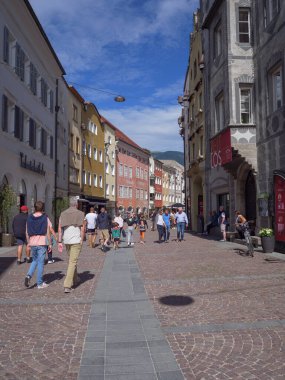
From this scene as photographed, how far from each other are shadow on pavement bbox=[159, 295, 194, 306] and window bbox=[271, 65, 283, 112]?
10134 millimetres

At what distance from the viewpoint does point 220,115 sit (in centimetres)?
2114

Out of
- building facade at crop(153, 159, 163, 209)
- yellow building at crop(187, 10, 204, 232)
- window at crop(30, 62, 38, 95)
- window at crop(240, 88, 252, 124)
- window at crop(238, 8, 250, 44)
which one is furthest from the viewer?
building facade at crop(153, 159, 163, 209)

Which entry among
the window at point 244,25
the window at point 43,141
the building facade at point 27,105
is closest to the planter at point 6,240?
the building facade at point 27,105

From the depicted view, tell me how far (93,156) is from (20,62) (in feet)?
79.3

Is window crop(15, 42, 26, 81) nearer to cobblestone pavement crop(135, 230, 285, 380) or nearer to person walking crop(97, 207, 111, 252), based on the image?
person walking crop(97, 207, 111, 252)

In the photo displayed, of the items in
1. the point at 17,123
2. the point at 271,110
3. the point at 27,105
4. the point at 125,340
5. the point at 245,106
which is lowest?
the point at 125,340

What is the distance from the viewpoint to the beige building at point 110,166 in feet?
173

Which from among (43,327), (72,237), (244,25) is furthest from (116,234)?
(43,327)

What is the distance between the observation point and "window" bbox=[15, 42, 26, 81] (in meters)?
22.0

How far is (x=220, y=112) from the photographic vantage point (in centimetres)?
2119

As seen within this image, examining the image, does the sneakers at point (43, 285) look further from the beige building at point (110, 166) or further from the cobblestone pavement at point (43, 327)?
the beige building at point (110, 166)

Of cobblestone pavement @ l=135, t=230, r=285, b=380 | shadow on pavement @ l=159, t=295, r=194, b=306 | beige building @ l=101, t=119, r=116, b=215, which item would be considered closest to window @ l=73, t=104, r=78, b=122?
beige building @ l=101, t=119, r=116, b=215

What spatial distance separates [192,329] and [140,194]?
65.7m

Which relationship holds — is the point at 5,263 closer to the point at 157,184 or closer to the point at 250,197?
the point at 250,197
